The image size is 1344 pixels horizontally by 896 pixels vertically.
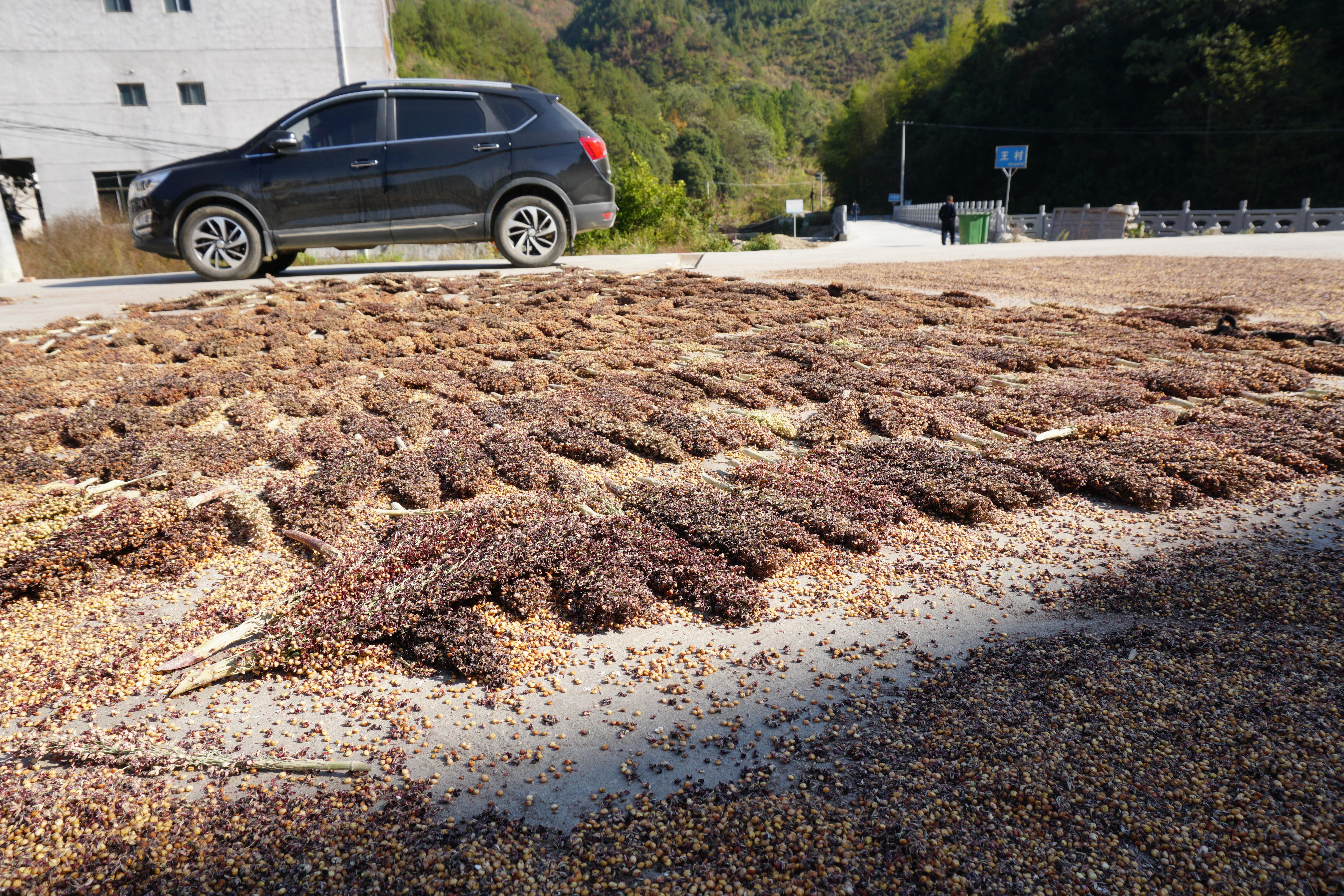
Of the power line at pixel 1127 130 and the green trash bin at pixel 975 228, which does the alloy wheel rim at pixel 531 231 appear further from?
the power line at pixel 1127 130

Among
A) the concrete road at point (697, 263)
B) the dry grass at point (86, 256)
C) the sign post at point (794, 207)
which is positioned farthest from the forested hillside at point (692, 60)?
the concrete road at point (697, 263)

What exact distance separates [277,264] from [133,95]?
71.8 feet

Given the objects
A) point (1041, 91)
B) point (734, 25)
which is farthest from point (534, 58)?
point (734, 25)

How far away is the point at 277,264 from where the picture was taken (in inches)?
386

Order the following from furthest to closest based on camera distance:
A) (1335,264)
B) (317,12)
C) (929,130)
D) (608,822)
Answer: (929,130) < (317,12) < (1335,264) < (608,822)

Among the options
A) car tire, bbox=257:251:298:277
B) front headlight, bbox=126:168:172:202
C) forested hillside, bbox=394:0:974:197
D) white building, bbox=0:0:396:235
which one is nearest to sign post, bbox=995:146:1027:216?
white building, bbox=0:0:396:235

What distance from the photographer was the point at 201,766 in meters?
1.58

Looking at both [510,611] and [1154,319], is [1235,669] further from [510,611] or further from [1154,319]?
[1154,319]

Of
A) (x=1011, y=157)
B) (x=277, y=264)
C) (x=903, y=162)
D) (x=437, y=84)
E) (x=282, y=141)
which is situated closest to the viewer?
(x=282, y=141)

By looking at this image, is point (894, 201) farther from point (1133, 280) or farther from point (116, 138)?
point (1133, 280)

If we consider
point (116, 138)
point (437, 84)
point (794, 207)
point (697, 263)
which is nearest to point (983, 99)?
point (794, 207)

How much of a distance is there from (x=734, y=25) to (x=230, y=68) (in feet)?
606

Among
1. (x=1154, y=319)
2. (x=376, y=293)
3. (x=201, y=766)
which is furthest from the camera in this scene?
(x=376, y=293)

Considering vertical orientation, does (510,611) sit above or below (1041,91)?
below
